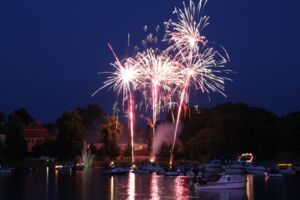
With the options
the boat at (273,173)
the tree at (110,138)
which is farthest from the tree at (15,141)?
the boat at (273,173)

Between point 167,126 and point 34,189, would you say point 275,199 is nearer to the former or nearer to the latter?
point 34,189

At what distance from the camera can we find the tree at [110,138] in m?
108

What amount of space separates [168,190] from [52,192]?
1005 centimetres

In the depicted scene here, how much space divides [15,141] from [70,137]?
9.53 m

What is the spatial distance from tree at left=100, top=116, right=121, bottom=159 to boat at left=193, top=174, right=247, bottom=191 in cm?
5463

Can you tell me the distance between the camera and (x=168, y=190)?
172 feet

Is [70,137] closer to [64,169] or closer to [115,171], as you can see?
[64,169]

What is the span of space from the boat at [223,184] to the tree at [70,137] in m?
53.9

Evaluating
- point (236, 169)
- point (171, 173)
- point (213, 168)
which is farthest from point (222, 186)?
point (213, 168)

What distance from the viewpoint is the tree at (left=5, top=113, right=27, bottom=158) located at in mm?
102375

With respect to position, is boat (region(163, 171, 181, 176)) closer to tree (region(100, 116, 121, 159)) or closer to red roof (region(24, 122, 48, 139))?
tree (region(100, 116, 121, 159))

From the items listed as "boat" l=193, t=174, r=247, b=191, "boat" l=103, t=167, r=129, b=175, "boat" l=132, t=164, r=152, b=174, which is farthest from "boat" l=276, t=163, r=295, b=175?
"boat" l=193, t=174, r=247, b=191

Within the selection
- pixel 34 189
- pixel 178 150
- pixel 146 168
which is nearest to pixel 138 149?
pixel 178 150

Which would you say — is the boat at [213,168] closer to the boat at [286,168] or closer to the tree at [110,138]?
the boat at [286,168]
